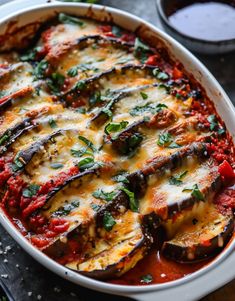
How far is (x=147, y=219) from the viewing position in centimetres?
353

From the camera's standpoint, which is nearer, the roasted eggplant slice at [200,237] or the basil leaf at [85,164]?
the roasted eggplant slice at [200,237]

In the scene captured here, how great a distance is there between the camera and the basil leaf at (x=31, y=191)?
11.8 ft

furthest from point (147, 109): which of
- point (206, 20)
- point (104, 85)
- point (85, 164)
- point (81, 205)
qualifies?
point (206, 20)

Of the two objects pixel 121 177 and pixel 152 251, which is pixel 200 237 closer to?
pixel 152 251

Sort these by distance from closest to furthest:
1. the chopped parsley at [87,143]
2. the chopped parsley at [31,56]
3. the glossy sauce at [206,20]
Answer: the chopped parsley at [87,143] → the chopped parsley at [31,56] → the glossy sauce at [206,20]

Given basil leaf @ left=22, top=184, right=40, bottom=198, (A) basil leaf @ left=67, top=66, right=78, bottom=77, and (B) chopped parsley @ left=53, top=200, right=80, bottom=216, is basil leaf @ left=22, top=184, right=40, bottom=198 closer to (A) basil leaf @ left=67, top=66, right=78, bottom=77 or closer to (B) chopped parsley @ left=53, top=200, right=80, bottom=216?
(B) chopped parsley @ left=53, top=200, right=80, bottom=216

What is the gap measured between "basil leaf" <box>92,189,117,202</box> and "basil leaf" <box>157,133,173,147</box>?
1.68 feet

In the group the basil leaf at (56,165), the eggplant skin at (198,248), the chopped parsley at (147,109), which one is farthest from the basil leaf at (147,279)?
the chopped parsley at (147,109)

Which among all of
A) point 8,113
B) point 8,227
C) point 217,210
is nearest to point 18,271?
point 8,227

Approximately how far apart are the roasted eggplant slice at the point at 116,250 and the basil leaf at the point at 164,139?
1.86ft

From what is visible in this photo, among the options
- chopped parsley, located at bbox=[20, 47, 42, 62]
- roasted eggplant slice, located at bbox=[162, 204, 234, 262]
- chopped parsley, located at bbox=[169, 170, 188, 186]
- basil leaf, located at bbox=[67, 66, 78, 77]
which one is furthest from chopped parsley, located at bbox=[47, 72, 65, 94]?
roasted eggplant slice, located at bbox=[162, 204, 234, 262]

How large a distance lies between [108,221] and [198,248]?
0.58 meters

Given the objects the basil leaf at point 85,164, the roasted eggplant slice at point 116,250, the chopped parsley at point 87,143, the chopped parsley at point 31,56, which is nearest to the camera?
the roasted eggplant slice at point 116,250

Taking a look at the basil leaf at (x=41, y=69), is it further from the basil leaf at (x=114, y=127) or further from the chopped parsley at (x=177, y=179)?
the chopped parsley at (x=177, y=179)
